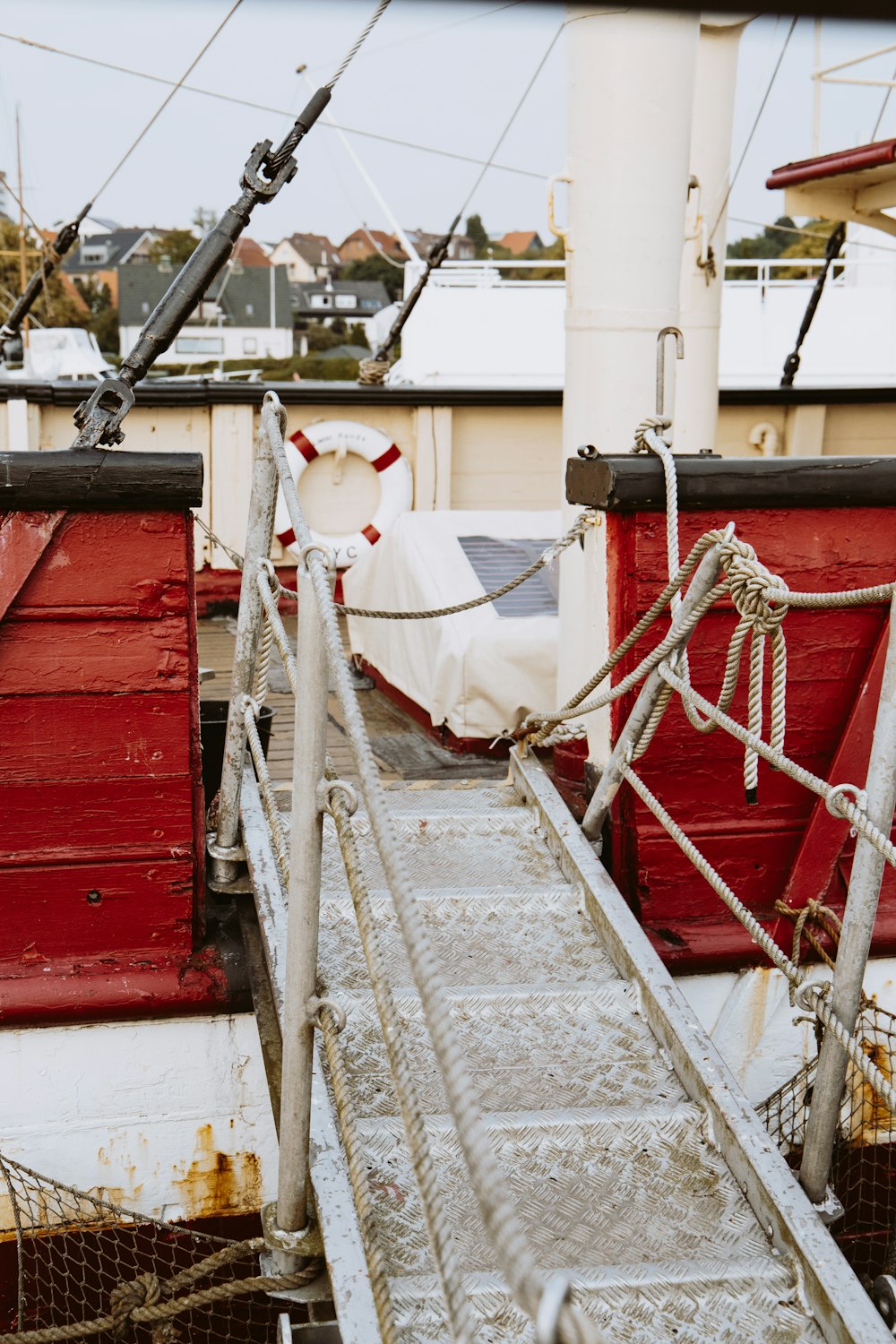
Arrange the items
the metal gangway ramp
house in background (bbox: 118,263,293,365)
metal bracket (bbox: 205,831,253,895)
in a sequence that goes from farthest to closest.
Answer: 1. house in background (bbox: 118,263,293,365)
2. metal bracket (bbox: 205,831,253,895)
3. the metal gangway ramp

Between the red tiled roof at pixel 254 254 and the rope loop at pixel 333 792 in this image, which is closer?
the rope loop at pixel 333 792

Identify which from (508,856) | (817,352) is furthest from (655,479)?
(817,352)

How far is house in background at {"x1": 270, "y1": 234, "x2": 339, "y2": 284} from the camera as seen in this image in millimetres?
106438

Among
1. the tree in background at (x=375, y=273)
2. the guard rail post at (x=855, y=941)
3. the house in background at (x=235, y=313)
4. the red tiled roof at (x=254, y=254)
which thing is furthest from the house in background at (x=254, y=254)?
the guard rail post at (x=855, y=941)

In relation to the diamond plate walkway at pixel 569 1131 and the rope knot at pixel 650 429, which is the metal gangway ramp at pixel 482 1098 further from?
the rope knot at pixel 650 429

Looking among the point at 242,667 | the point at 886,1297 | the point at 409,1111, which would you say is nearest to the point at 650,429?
the point at 242,667

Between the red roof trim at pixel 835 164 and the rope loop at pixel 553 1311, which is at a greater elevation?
the red roof trim at pixel 835 164

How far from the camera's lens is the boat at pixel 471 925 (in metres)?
2.18

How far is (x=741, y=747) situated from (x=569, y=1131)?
130 cm

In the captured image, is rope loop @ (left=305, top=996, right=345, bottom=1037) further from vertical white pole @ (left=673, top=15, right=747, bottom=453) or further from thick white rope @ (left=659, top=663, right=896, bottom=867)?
vertical white pole @ (left=673, top=15, right=747, bottom=453)

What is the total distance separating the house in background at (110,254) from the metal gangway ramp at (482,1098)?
303 feet

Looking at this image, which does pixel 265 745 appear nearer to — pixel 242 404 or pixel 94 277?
pixel 242 404

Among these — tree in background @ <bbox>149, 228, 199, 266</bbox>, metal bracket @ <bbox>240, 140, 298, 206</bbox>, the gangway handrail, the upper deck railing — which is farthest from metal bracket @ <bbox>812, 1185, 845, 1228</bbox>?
tree in background @ <bbox>149, 228, 199, 266</bbox>

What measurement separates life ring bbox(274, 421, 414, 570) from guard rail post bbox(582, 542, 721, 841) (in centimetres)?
511
